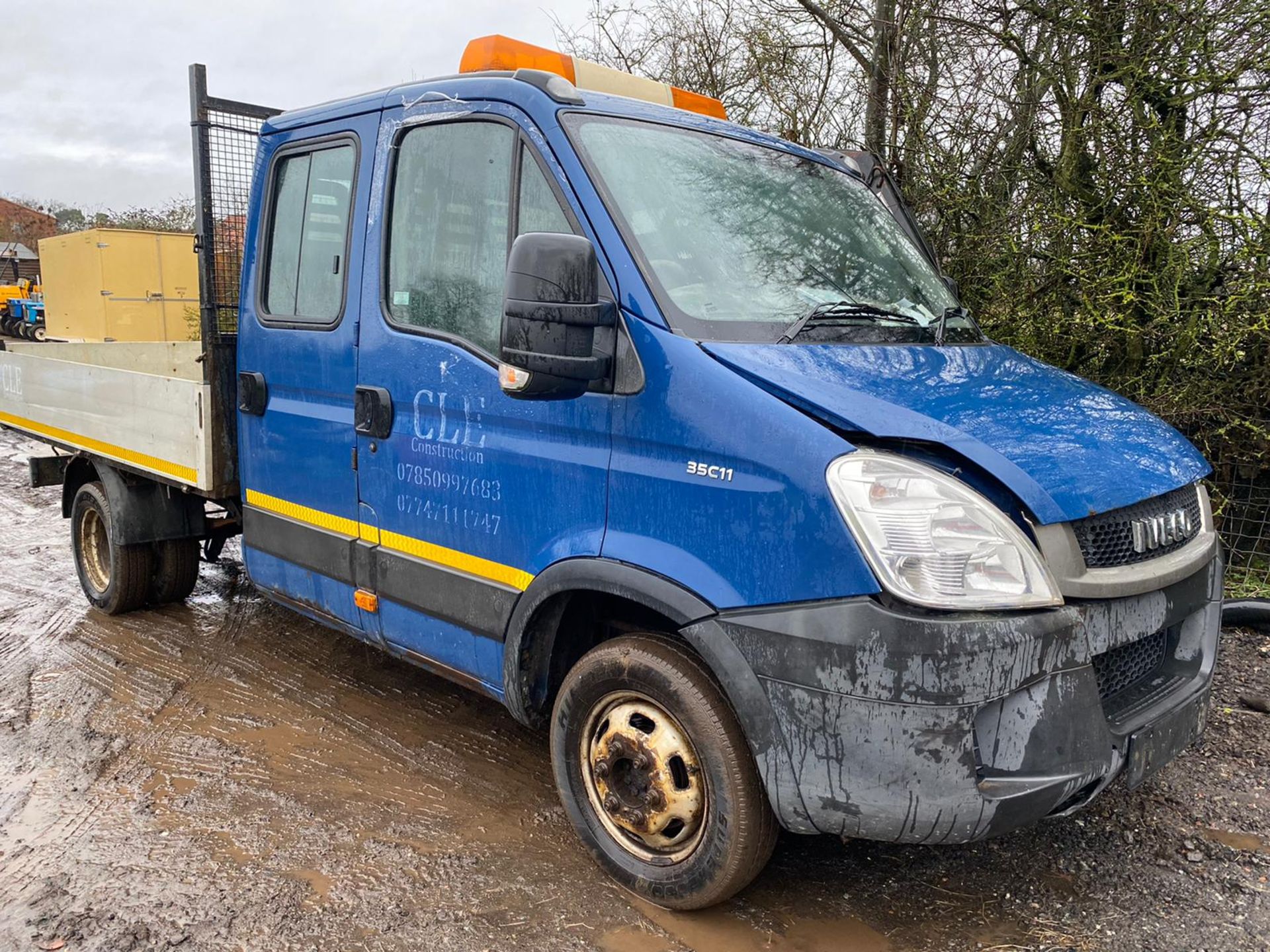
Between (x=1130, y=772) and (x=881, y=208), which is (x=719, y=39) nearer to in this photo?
(x=881, y=208)

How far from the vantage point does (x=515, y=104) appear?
314 centimetres

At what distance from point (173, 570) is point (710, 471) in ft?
14.3

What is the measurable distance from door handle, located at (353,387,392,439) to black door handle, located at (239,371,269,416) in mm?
729

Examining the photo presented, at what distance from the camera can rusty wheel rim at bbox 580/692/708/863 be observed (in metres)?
2.84

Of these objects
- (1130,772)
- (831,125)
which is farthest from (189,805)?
(831,125)

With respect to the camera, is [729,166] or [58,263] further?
[58,263]

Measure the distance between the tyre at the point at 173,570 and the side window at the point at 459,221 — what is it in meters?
3.04

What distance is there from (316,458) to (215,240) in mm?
1504

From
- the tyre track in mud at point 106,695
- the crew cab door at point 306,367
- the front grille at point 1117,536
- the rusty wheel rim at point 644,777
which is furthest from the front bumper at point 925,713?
the tyre track in mud at point 106,695

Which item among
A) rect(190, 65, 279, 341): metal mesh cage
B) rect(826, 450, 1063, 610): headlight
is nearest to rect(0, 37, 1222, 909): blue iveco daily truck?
rect(826, 450, 1063, 610): headlight

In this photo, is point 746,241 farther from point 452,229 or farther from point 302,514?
point 302,514

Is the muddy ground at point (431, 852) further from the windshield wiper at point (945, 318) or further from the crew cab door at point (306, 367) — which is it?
the windshield wiper at point (945, 318)

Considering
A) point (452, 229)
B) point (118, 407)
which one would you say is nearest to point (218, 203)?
point (118, 407)

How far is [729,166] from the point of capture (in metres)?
3.38
